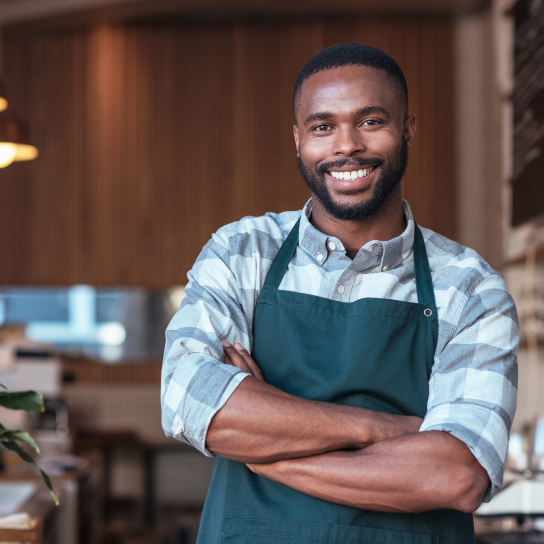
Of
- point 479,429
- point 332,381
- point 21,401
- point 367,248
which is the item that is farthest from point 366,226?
point 21,401

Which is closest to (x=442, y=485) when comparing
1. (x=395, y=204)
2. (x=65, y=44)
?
(x=395, y=204)

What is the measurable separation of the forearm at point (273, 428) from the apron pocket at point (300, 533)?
0.11 meters

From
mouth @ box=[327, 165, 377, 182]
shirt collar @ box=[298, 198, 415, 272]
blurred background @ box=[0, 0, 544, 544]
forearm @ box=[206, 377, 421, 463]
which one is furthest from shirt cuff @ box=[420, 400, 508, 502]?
blurred background @ box=[0, 0, 544, 544]

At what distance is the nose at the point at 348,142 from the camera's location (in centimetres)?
122

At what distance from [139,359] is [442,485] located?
512 centimetres

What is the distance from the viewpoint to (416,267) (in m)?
1.27

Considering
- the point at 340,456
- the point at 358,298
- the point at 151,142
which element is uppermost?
the point at 151,142

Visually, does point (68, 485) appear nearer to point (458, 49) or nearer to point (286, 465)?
point (286, 465)

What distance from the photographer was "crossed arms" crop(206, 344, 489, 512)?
1.07 meters

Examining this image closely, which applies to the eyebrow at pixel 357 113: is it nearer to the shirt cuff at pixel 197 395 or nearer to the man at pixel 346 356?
the man at pixel 346 356

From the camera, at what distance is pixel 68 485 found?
2.69 meters

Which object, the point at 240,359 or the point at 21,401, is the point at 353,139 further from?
the point at 21,401

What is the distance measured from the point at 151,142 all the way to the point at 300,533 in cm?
509

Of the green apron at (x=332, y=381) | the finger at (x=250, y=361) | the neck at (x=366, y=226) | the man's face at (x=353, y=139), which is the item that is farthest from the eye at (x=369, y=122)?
the finger at (x=250, y=361)
